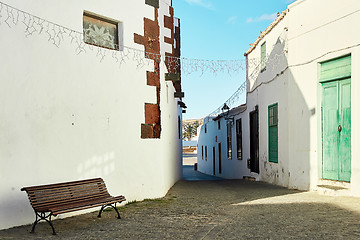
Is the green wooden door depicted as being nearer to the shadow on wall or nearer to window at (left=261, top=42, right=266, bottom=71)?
window at (left=261, top=42, right=266, bottom=71)

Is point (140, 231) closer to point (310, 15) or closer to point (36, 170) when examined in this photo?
point (36, 170)

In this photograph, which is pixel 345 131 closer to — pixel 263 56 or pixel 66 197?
pixel 263 56

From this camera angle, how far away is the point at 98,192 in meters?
5.59

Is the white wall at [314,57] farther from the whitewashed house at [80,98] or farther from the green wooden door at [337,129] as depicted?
the whitewashed house at [80,98]

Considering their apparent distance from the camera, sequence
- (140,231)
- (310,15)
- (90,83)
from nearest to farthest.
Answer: (140,231), (90,83), (310,15)

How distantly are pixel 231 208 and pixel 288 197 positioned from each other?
1.67 meters

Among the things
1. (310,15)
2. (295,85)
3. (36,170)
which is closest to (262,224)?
(36,170)

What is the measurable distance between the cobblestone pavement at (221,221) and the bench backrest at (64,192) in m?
0.36

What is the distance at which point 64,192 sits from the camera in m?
5.16

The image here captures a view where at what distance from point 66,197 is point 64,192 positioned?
0.08 meters

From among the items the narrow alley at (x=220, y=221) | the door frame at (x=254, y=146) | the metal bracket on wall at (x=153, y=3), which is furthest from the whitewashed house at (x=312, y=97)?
the metal bracket on wall at (x=153, y=3)

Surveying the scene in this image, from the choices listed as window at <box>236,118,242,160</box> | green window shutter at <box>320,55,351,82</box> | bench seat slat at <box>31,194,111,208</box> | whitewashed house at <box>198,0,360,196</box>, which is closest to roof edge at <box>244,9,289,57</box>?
whitewashed house at <box>198,0,360,196</box>

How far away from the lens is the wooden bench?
15.2 ft

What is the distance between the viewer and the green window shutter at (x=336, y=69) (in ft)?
24.1
